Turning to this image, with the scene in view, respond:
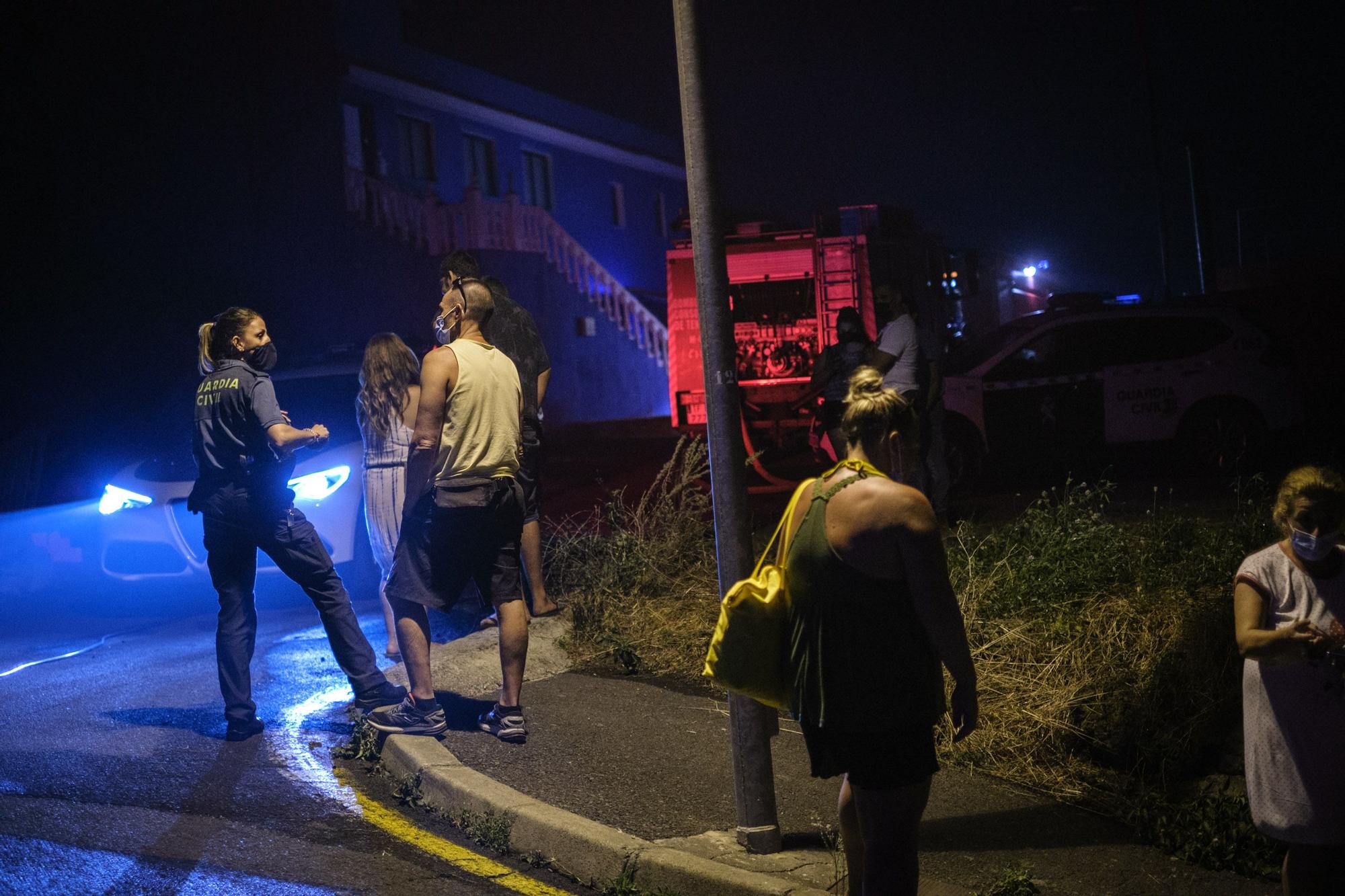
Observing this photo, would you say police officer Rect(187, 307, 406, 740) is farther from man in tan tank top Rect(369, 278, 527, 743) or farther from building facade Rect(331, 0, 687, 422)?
building facade Rect(331, 0, 687, 422)

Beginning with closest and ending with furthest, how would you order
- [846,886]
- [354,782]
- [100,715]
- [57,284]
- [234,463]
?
[846,886], [354,782], [234,463], [100,715], [57,284]

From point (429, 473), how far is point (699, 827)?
1887mm

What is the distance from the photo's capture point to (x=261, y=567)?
28.7 ft

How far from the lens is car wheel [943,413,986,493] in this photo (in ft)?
40.3

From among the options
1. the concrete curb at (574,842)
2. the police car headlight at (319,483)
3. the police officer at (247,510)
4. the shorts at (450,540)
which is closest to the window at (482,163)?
the police car headlight at (319,483)

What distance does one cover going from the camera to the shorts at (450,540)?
534 centimetres

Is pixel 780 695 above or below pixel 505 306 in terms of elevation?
below

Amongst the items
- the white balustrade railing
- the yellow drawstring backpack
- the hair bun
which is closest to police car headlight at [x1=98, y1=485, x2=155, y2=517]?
the yellow drawstring backpack

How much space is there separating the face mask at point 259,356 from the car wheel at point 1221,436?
9355 millimetres

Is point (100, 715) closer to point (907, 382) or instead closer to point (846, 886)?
point (846, 886)

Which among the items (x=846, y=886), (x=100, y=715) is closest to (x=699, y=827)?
(x=846, y=886)

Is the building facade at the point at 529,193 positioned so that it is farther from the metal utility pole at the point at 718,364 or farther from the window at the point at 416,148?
the metal utility pole at the point at 718,364

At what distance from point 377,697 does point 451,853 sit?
5.02ft

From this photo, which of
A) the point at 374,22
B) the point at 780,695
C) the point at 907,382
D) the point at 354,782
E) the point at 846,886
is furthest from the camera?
the point at 374,22
